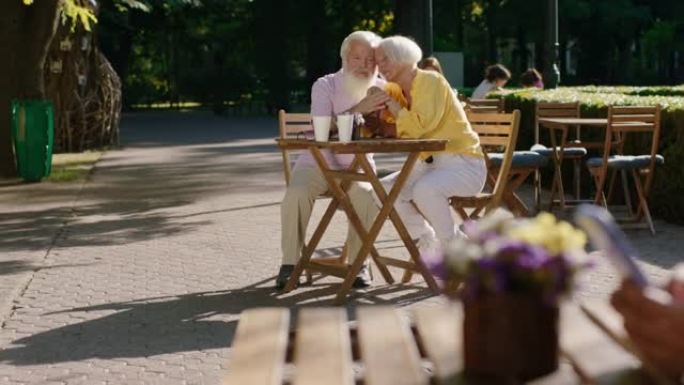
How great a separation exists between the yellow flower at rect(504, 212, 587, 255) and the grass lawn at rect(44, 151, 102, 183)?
1479 cm

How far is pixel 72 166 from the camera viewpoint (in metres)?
20.0

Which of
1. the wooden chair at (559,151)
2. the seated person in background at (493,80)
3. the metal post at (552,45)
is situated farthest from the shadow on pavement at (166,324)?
the metal post at (552,45)

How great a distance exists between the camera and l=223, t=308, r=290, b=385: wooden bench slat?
2.95m

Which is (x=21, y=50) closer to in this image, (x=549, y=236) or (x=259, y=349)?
(x=259, y=349)

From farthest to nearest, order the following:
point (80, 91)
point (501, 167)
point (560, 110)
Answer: point (80, 91) → point (560, 110) → point (501, 167)

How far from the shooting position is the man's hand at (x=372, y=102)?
25.7ft

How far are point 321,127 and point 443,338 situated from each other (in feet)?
15.4

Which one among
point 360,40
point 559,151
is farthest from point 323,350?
point 559,151

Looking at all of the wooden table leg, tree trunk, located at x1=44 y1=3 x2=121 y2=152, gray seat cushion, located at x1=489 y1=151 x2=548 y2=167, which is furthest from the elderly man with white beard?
tree trunk, located at x1=44 y1=3 x2=121 y2=152

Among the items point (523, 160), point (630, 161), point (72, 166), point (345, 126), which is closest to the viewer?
point (345, 126)

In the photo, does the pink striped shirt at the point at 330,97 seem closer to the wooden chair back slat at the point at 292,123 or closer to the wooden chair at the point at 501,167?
the wooden chair at the point at 501,167

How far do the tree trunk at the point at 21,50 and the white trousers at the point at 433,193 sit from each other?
10.2 m

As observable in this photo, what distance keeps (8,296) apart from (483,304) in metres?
5.96

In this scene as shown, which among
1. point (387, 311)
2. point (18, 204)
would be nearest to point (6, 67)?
point (18, 204)
